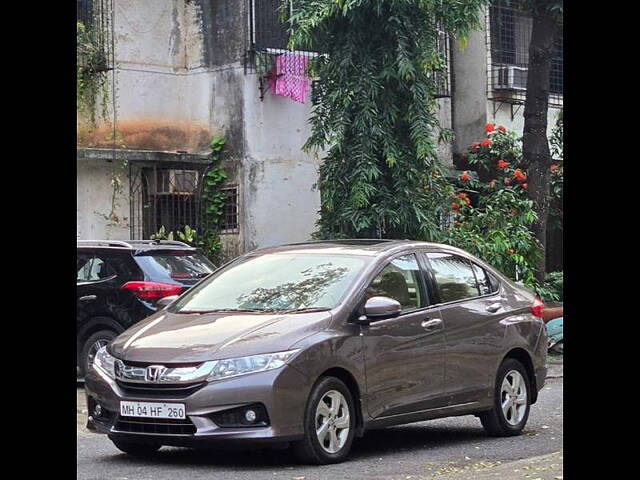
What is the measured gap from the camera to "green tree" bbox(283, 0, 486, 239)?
56.0ft

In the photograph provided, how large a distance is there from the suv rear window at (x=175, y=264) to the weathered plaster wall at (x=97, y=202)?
6.00 m

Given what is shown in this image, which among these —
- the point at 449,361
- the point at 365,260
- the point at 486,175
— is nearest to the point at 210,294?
the point at 365,260

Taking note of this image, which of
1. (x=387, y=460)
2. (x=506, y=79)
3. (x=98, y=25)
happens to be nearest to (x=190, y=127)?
(x=98, y=25)

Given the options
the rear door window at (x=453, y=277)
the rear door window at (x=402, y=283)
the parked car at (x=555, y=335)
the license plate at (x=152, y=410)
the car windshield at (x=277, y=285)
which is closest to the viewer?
the license plate at (x=152, y=410)

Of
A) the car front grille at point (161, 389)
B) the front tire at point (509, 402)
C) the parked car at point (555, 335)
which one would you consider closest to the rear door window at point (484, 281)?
the front tire at point (509, 402)

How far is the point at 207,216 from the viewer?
21766 mm

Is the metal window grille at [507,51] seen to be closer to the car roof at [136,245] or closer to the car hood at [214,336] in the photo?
the car roof at [136,245]

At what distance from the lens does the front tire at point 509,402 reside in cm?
1091

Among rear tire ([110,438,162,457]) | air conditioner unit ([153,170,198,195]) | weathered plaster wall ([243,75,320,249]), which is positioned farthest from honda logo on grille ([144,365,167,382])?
air conditioner unit ([153,170,198,195])

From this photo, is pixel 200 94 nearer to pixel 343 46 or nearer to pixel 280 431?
pixel 343 46

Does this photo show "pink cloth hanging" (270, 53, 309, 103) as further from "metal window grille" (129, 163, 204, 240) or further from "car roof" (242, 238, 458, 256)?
"car roof" (242, 238, 458, 256)
